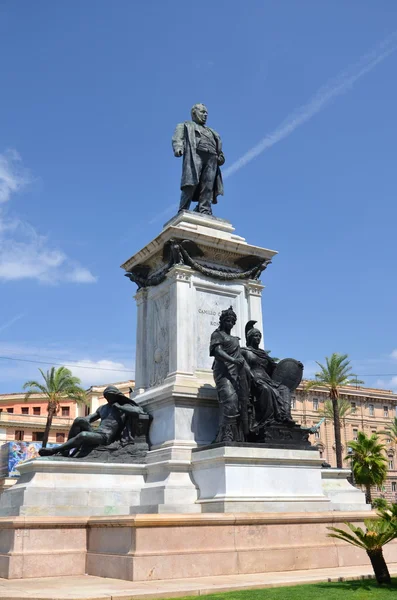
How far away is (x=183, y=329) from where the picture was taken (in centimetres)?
1530

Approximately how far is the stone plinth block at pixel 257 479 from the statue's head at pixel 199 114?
9557 millimetres

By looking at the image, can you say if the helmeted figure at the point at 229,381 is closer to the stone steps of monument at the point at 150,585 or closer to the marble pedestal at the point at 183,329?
the marble pedestal at the point at 183,329

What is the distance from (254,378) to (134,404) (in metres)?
2.97

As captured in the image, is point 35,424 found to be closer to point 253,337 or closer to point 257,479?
point 253,337

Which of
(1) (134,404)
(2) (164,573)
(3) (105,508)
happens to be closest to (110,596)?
(2) (164,573)

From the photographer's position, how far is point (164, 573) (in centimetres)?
980

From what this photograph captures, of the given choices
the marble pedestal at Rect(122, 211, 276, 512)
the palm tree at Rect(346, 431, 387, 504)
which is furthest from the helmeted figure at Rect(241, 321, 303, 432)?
the palm tree at Rect(346, 431, 387, 504)

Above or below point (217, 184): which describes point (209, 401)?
below

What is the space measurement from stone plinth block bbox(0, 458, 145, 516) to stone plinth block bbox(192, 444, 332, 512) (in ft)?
5.16

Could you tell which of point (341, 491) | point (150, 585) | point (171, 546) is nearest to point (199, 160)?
point (341, 491)

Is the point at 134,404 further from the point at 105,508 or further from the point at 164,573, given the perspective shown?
the point at 164,573

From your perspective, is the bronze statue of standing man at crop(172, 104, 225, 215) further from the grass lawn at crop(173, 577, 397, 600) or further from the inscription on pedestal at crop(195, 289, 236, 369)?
the grass lawn at crop(173, 577, 397, 600)

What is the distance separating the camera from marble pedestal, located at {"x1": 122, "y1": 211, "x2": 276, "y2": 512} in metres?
13.9

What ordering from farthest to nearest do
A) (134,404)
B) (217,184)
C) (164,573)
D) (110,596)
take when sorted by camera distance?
(217,184), (134,404), (164,573), (110,596)
